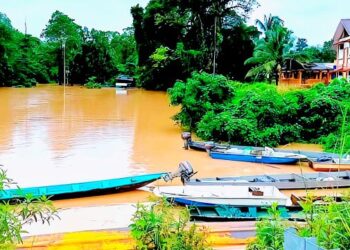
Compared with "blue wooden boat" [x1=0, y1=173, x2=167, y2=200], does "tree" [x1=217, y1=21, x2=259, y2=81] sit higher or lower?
higher

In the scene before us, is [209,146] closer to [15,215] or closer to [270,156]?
[270,156]

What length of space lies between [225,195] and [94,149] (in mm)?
7442

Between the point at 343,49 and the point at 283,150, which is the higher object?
the point at 343,49

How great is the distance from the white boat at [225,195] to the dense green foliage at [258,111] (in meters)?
7.20

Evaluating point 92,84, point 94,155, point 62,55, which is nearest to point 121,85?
point 92,84

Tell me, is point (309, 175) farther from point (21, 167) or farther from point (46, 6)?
point (46, 6)

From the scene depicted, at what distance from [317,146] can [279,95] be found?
2295mm

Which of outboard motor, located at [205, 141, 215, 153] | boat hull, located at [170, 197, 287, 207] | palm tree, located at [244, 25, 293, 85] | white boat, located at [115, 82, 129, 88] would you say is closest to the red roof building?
palm tree, located at [244, 25, 293, 85]

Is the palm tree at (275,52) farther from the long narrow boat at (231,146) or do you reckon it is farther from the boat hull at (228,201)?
the boat hull at (228,201)

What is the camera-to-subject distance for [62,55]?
166 ft

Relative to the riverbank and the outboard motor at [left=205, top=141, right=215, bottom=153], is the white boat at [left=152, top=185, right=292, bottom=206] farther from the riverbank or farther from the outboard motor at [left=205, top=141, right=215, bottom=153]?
the outboard motor at [left=205, top=141, right=215, bottom=153]

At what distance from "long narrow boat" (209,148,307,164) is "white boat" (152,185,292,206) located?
4.51 metres

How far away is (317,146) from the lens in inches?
602

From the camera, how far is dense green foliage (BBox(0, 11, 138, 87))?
46.2 metres
